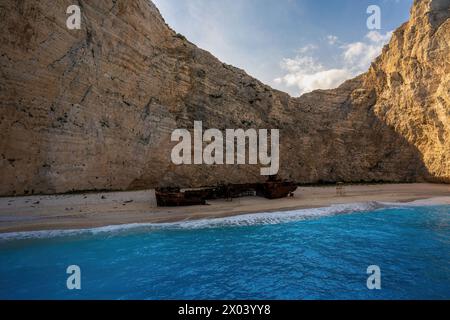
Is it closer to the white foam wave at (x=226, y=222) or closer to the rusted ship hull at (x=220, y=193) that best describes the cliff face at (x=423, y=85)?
the white foam wave at (x=226, y=222)

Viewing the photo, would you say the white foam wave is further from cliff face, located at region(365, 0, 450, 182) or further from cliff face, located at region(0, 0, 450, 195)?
cliff face, located at region(365, 0, 450, 182)

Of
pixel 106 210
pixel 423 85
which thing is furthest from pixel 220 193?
pixel 423 85

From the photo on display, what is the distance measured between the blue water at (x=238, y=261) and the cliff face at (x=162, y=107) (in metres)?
12.4

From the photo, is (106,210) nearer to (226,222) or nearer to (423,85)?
(226,222)

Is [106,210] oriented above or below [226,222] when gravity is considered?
above

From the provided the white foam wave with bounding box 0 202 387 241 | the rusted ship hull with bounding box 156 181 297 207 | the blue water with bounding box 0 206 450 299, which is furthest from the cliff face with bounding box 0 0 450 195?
the blue water with bounding box 0 206 450 299

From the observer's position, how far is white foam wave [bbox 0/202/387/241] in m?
10.5

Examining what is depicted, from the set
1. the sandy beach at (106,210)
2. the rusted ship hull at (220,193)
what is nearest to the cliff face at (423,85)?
the sandy beach at (106,210)

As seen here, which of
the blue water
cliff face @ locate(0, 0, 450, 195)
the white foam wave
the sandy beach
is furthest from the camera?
cliff face @ locate(0, 0, 450, 195)

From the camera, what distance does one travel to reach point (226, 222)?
12.8m

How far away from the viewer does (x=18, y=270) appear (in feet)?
25.3

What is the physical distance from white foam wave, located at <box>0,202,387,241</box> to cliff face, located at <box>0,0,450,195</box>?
9.89m

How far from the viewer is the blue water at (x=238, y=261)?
653 centimetres

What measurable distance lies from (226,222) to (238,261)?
4.37 m
